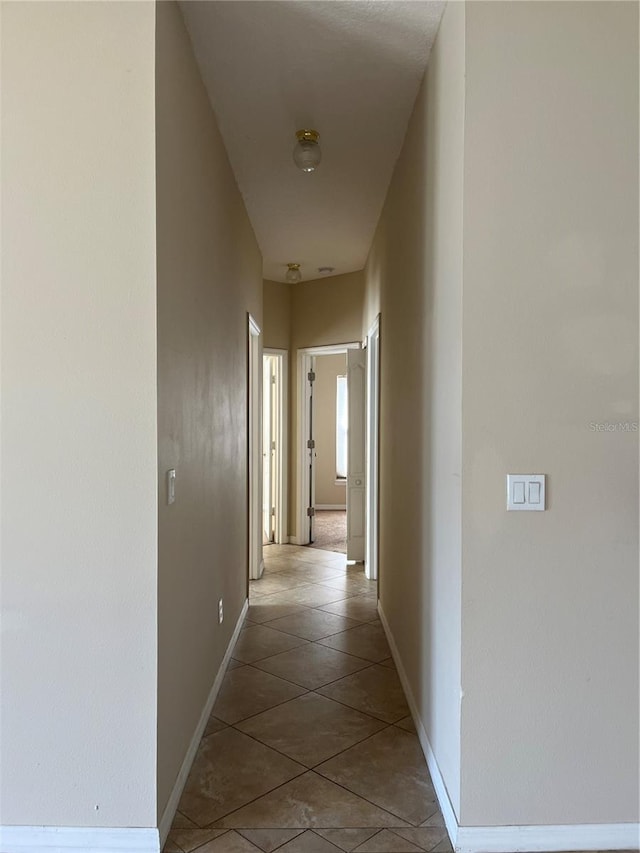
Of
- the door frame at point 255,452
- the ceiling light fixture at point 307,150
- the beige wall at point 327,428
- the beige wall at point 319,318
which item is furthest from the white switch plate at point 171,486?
the beige wall at point 327,428

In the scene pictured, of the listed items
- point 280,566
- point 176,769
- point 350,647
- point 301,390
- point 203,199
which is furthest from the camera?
point 301,390

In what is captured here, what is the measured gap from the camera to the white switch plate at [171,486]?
1.99 metres

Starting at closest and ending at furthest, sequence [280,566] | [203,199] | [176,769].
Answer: [176,769] < [203,199] < [280,566]

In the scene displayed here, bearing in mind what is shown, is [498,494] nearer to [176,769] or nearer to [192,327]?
[192,327]

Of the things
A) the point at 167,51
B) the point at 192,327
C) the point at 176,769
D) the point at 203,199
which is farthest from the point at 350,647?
the point at 167,51

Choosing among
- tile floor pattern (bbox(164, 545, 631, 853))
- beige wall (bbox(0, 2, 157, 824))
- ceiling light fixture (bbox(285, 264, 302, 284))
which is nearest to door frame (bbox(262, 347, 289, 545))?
ceiling light fixture (bbox(285, 264, 302, 284))

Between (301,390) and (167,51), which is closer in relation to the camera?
(167,51)

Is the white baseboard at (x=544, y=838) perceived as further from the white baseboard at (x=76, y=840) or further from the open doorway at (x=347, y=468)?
the open doorway at (x=347, y=468)

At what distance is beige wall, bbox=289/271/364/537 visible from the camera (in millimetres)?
6008

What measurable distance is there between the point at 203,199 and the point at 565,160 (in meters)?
1.41

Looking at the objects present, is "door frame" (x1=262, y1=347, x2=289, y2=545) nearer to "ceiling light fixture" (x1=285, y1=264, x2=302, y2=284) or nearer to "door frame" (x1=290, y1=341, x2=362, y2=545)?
"door frame" (x1=290, y1=341, x2=362, y2=545)

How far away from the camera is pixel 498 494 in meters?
1.87

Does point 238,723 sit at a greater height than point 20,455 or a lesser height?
lesser

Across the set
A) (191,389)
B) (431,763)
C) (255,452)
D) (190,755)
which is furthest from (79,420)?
(255,452)
